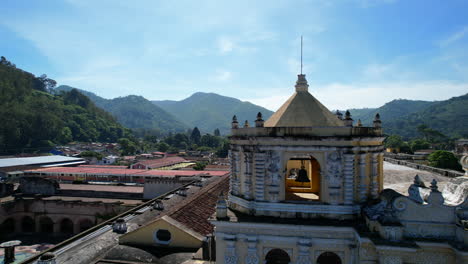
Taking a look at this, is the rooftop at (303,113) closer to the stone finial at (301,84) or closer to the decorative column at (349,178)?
the stone finial at (301,84)

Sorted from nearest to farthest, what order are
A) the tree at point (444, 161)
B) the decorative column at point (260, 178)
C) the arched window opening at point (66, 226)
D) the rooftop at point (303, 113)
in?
the decorative column at point (260, 178) → the rooftop at point (303, 113) → the arched window opening at point (66, 226) → the tree at point (444, 161)


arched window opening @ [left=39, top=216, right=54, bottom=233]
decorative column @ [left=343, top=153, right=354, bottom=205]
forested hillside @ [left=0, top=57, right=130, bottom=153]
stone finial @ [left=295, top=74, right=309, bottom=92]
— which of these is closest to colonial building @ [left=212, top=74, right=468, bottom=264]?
decorative column @ [left=343, top=153, right=354, bottom=205]

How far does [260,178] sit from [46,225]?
97.5 feet

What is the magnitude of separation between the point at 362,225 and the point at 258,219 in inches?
138

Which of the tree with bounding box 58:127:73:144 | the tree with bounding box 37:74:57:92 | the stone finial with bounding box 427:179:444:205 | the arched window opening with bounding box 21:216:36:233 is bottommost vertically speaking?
the arched window opening with bounding box 21:216:36:233

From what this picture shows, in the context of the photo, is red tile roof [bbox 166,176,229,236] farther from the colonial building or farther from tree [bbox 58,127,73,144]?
tree [bbox 58,127,73,144]

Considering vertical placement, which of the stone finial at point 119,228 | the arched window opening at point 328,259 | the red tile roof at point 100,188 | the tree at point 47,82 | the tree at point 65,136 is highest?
the tree at point 47,82

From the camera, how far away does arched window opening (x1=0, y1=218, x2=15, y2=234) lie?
98.2 feet

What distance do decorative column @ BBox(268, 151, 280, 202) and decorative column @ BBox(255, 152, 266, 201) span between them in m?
0.24

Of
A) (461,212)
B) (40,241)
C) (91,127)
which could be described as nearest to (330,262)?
(461,212)

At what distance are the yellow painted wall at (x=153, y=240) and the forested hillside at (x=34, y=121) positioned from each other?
307 ft

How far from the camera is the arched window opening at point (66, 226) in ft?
100.0

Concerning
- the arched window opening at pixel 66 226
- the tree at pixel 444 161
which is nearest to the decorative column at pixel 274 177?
the arched window opening at pixel 66 226

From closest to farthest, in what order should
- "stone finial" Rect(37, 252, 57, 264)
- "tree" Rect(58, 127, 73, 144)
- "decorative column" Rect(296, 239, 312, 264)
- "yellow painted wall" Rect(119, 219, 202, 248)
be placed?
"decorative column" Rect(296, 239, 312, 264) → "stone finial" Rect(37, 252, 57, 264) → "yellow painted wall" Rect(119, 219, 202, 248) → "tree" Rect(58, 127, 73, 144)
